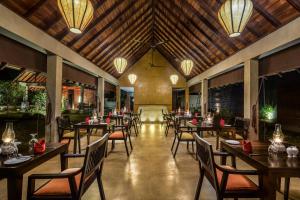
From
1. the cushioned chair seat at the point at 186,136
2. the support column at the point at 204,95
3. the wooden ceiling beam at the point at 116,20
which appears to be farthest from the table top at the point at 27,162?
the support column at the point at 204,95

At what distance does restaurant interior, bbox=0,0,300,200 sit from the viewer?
6.02ft

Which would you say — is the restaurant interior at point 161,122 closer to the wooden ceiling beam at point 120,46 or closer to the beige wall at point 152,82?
the wooden ceiling beam at point 120,46

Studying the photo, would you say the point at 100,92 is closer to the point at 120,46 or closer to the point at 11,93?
the point at 120,46

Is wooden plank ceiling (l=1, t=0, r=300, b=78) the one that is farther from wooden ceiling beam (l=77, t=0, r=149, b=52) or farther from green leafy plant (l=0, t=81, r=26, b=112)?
green leafy plant (l=0, t=81, r=26, b=112)

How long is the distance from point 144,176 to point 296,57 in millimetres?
3742

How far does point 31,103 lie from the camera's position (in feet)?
40.8

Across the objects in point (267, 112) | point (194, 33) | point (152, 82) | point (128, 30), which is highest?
point (128, 30)

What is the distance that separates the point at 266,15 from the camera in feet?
13.2

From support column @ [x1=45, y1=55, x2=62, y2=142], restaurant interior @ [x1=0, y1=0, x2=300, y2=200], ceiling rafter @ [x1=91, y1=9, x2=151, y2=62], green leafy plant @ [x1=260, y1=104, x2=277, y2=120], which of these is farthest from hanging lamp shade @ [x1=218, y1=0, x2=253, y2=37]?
green leafy plant @ [x1=260, y1=104, x2=277, y2=120]

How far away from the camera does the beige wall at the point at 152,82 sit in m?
12.9

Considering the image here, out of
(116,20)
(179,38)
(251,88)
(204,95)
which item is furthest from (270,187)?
(204,95)

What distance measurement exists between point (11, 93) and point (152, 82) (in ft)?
27.3

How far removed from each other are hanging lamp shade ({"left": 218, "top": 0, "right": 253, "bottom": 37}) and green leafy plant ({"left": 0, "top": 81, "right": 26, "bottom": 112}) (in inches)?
444

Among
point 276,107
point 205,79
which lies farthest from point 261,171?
point 276,107
